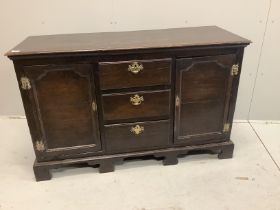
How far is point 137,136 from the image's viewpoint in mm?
1637

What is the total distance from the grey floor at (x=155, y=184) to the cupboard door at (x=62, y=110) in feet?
0.63

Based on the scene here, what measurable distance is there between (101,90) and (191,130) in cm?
61

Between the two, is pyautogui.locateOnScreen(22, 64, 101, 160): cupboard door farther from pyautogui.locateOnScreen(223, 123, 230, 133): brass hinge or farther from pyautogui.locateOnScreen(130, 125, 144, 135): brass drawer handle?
pyautogui.locateOnScreen(223, 123, 230, 133): brass hinge

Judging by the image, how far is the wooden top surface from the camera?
→ 138 cm

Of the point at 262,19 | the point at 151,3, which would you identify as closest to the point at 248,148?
the point at 262,19

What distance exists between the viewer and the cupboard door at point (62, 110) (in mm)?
1414

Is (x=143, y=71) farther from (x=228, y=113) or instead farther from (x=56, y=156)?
(x=56, y=156)

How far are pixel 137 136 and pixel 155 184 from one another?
30 centimetres

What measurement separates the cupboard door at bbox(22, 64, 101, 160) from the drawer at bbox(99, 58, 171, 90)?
9 cm

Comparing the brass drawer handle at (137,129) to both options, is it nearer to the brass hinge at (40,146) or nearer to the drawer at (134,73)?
the drawer at (134,73)

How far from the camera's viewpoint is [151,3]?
1.86 metres

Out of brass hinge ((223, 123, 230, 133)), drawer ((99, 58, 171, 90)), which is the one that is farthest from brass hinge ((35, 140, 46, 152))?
brass hinge ((223, 123, 230, 133))

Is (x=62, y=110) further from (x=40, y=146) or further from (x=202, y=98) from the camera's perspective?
(x=202, y=98)

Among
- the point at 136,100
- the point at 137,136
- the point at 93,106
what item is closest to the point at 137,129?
the point at 137,136
